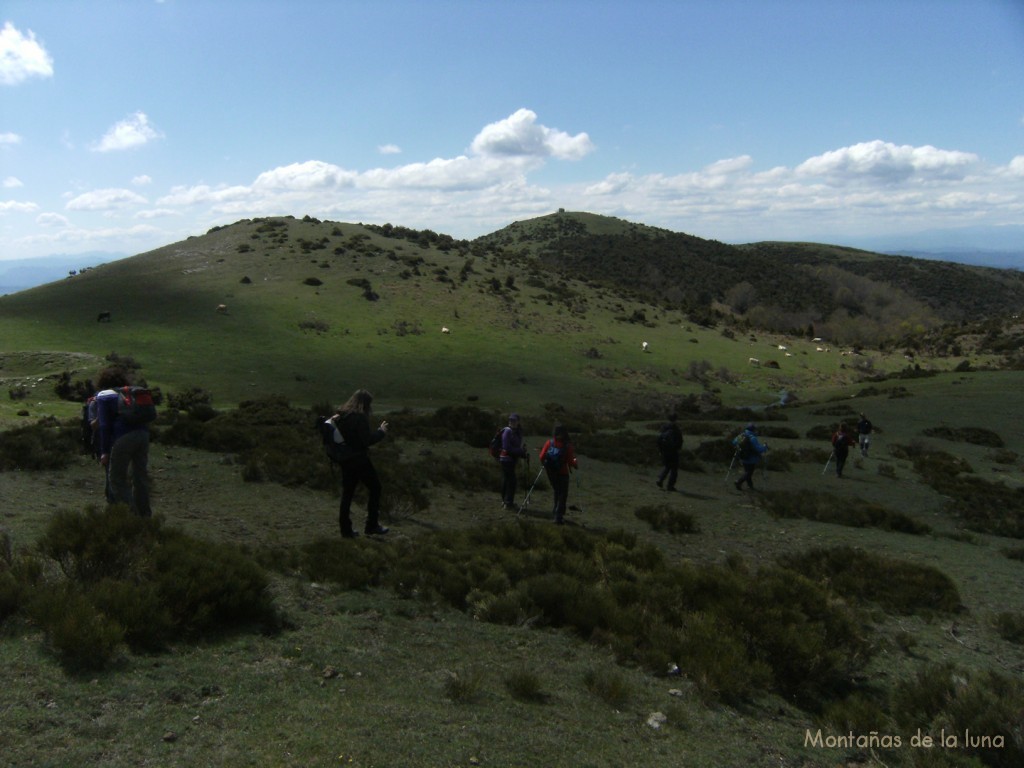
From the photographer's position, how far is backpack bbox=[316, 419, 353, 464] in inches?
385

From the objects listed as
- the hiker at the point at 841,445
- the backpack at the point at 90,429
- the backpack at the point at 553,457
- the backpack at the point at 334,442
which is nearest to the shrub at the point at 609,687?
the backpack at the point at 334,442

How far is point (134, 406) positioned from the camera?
849 cm

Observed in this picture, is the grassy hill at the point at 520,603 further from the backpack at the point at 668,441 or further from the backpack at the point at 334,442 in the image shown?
the backpack at the point at 668,441

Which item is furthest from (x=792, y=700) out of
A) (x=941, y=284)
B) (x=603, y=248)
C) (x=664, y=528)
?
(x=941, y=284)

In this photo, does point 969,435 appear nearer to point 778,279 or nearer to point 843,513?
point 843,513

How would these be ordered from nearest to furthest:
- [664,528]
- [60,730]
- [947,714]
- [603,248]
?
[60,730] → [947,714] → [664,528] → [603,248]

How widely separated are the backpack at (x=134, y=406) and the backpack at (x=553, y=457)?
7233 millimetres

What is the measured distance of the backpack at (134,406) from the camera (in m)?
8.48

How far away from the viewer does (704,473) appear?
70.1 ft

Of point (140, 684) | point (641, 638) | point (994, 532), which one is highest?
point (140, 684)

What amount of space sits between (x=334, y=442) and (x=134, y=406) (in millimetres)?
2672

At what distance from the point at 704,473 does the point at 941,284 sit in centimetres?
14979

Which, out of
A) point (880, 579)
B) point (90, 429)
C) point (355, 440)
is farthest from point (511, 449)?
point (90, 429)

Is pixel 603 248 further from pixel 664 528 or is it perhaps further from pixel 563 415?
pixel 664 528
